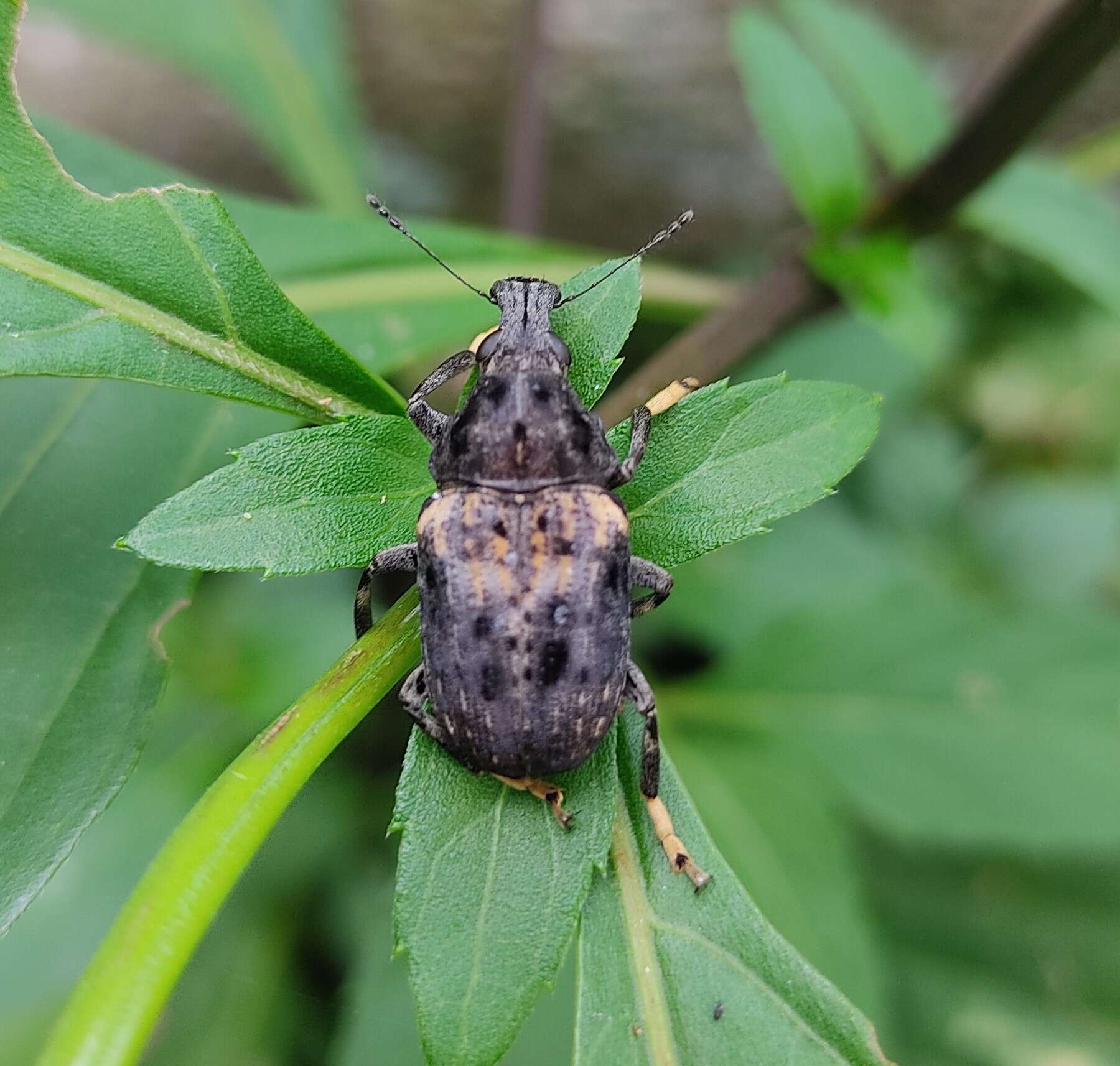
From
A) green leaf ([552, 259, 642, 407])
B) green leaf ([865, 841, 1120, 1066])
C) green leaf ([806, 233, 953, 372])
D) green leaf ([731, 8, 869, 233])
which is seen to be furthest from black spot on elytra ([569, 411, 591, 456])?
green leaf ([865, 841, 1120, 1066])

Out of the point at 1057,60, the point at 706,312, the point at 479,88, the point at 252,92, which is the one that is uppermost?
the point at 479,88

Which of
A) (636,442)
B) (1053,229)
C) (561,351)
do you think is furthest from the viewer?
(1053,229)

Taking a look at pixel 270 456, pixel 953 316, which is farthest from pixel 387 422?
pixel 953 316

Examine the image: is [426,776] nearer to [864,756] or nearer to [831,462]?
[831,462]

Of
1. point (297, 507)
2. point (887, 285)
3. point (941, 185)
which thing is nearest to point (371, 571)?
point (297, 507)

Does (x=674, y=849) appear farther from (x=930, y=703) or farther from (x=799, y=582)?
(x=799, y=582)

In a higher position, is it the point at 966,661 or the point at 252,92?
the point at 252,92

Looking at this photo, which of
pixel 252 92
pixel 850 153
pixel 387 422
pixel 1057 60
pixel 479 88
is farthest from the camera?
pixel 479 88
